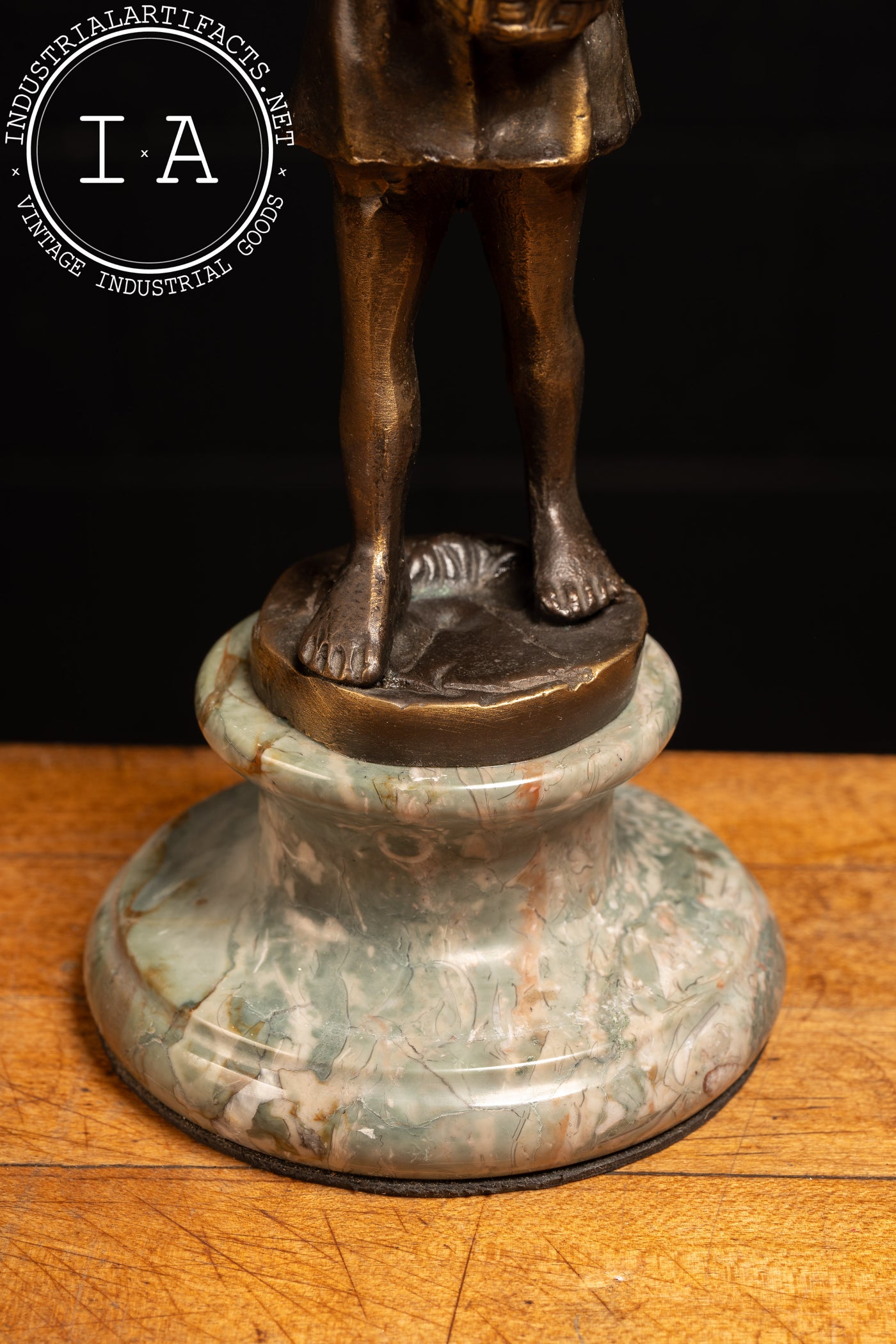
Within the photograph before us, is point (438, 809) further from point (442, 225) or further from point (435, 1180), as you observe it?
point (442, 225)

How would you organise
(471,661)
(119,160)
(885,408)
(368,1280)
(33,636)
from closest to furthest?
(368,1280) → (471,661) → (119,160) → (885,408) → (33,636)

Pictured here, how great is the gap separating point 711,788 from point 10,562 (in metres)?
0.93

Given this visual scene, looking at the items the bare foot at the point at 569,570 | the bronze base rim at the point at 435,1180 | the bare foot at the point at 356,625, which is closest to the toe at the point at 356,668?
the bare foot at the point at 356,625

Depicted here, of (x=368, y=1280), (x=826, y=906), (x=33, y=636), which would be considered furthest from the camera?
(x=33, y=636)

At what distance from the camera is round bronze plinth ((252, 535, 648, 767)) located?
128 cm

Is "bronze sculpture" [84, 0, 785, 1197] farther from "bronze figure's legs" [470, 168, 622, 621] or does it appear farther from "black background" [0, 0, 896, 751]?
"black background" [0, 0, 896, 751]

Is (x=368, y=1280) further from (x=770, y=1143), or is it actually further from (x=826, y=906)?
(x=826, y=906)

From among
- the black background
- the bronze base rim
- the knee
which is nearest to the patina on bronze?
the knee

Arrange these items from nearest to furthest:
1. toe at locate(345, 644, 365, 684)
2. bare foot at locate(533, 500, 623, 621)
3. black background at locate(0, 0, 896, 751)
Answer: toe at locate(345, 644, 365, 684)
bare foot at locate(533, 500, 623, 621)
black background at locate(0, 0, 896, 751)

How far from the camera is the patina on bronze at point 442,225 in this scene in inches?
47.0

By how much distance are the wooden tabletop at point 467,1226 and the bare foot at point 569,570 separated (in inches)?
17.9

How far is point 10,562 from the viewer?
6.82ft

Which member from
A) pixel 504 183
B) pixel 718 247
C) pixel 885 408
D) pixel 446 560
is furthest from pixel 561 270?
pixel 885 408

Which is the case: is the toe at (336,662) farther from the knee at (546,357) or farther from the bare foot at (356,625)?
the knee at (546,357)
